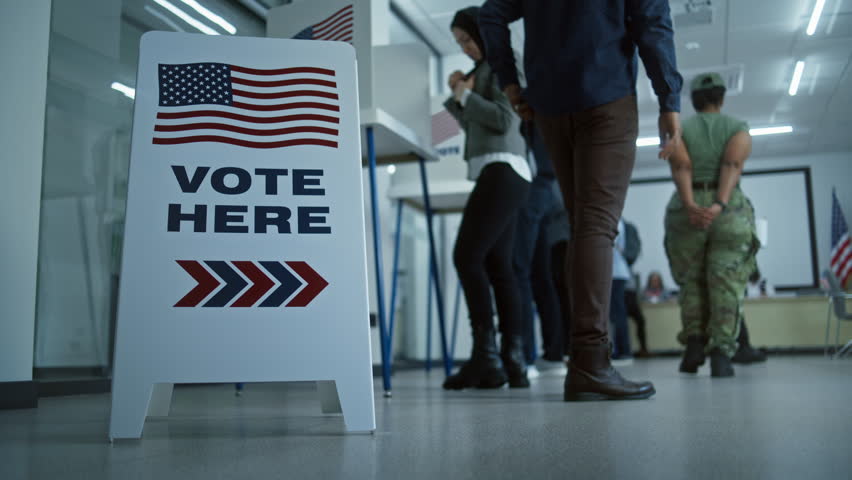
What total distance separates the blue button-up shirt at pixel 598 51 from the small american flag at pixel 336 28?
796mm

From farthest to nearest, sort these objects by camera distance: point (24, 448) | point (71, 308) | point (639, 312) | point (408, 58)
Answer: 1. point (639, 312)
2. point (408, 58)
3. point (71, 308)
4. point (24, 448)

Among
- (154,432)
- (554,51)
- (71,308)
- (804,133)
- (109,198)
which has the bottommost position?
(154,432)

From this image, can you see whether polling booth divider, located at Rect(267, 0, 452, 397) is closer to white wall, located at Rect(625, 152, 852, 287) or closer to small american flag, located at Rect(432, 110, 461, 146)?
small american flag, located at Rect(432, 110, 461, 146)

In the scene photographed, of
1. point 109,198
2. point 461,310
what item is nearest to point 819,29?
point 461,310

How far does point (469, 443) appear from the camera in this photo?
856 mm

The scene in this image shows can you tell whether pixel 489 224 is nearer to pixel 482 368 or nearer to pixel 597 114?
pixel 482 368

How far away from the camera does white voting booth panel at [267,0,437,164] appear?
2145 mm

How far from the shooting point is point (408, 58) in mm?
3432

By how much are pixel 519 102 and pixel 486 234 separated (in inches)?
16.2

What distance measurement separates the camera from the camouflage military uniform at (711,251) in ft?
8.16

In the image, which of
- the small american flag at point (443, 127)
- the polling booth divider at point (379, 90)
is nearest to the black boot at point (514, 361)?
the polling booth divider at point (379, 90)

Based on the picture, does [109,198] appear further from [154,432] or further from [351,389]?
[351,389]

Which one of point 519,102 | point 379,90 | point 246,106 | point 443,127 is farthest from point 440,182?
point 246,106

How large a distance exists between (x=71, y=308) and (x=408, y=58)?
1895 mm
